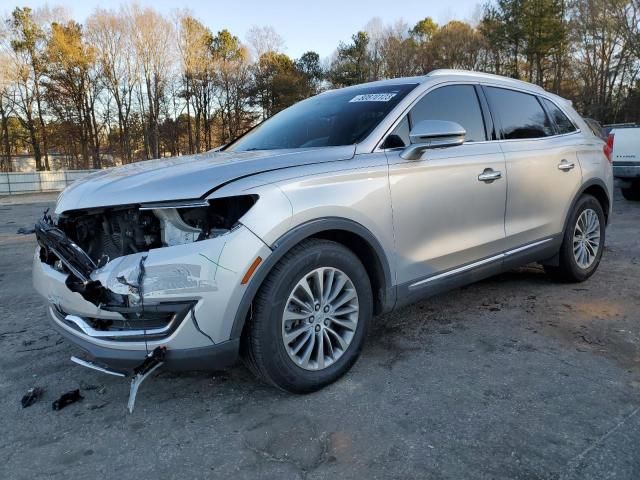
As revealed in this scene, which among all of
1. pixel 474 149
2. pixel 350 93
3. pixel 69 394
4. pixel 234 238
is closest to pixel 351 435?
pixel 234 238

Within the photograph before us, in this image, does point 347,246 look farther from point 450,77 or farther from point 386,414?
point 450,77

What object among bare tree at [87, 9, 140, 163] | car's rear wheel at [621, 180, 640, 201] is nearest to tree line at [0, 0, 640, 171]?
bare tree at [87, 9, 140, 163]

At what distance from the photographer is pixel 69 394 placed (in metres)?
2.78

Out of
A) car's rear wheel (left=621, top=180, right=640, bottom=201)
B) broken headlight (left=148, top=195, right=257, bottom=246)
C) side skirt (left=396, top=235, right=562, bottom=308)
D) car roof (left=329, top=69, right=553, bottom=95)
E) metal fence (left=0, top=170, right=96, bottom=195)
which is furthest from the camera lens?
metal fence (left=0, top=170, right=96, bottom=195)

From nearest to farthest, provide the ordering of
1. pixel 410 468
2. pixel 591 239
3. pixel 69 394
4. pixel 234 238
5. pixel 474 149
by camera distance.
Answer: pixel 410 468 < pixel 234 238 < pixel 69 394 < pixel 474 149 < pixel 591 239

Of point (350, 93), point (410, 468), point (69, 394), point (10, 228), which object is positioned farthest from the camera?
point (10, 228)

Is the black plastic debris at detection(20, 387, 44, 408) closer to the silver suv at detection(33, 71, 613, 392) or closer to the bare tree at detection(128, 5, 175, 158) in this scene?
the silver suv at detection(33, 71, 613, 392)

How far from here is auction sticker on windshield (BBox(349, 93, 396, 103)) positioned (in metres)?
3.35

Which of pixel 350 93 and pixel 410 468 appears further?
pixel 350 93

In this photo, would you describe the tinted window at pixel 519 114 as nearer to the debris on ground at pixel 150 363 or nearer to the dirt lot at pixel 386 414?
the dirt lot at pixel 386 414

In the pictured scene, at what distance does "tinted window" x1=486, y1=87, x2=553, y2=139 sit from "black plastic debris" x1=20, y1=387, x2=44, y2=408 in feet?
12.0

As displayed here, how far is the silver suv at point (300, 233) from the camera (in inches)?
91.9

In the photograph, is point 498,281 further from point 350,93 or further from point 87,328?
point 87,328

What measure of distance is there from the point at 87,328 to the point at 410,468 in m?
1.68
